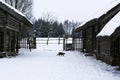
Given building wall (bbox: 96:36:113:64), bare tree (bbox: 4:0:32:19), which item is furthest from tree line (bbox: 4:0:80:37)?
building wall (bbox: 96:36:113:64)

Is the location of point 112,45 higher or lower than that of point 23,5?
lower

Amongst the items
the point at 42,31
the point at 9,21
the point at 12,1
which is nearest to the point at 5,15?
the point at 9,21

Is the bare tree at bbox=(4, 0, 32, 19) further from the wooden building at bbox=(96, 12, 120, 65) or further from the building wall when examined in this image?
the wooden building at bbox=(96, 12, 120, 65)

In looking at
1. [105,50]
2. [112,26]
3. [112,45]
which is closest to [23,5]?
[105,50]

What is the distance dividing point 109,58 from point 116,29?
3085mm

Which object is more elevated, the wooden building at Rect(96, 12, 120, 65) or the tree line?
the tree line

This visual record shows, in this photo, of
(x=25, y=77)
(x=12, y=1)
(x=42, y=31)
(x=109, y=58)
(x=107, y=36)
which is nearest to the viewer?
(x=25, y=77)

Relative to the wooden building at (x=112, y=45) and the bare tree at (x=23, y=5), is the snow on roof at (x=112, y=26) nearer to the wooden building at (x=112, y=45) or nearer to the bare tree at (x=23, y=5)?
the wooden building at (x=112, y=45)

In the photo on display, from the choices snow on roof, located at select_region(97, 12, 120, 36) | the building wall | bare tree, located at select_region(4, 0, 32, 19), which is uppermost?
bare tree, located at select_region(4, 0, 32, 19)

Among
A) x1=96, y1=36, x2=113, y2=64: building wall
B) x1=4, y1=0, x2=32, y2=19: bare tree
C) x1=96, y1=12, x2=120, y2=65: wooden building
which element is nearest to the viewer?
x1=96, y1=12, x2=120, y2=65: wooden building

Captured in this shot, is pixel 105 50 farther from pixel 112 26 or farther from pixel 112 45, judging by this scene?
pixel 112 26

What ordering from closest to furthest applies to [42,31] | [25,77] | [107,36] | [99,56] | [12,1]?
[25,77] < [107,36] < [99,56] < [12,1] < [42,31]

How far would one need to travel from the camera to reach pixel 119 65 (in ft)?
50.6

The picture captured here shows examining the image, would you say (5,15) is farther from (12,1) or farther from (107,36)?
(12,1)
